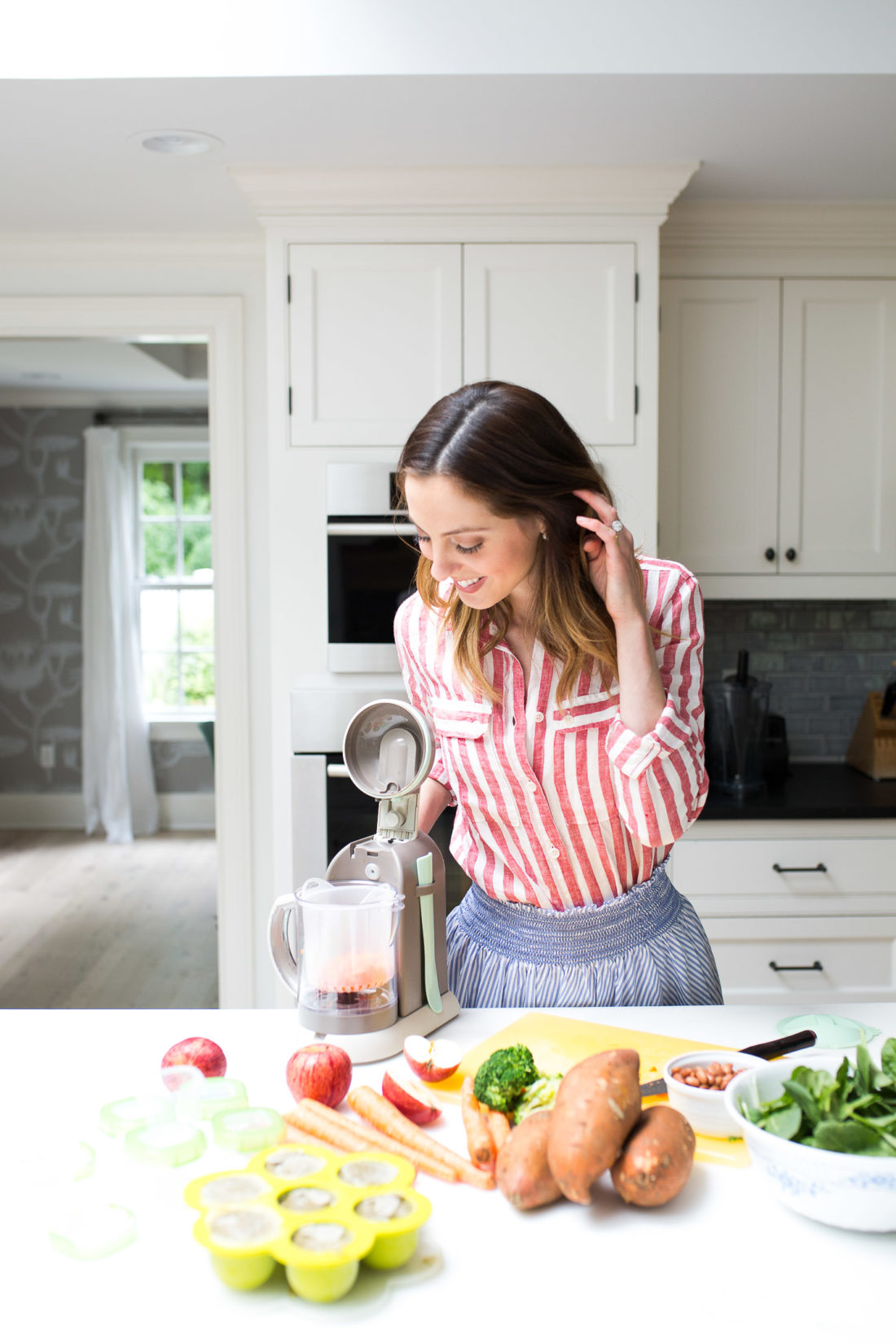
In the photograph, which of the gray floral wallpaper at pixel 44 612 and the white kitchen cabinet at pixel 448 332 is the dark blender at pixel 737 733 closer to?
the white kitchen cabinet at pixel 448 332

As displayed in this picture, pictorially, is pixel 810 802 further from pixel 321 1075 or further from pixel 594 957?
pixel 321 1075

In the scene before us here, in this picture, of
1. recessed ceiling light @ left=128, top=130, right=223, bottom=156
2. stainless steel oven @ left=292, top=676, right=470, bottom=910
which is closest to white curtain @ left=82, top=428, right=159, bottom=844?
stainless steel oven @ left=292, top=676, right=470, bottom=910

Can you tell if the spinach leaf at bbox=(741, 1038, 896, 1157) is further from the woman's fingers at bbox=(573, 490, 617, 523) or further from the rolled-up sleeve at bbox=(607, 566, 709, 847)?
the woman's fingers at bbox=(573, 490, 617, 523)

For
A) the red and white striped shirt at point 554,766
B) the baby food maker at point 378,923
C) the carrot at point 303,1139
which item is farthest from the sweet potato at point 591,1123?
the red and white striped shirt at point 554,766

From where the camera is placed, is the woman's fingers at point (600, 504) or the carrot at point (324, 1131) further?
the woman's fingers at point (600, 504)

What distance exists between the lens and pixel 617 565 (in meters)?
1.29

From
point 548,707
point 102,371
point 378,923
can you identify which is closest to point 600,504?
point 548,707

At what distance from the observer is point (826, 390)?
2930mm

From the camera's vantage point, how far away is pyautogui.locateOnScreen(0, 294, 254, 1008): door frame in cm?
308

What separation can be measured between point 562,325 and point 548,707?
4.84 feet

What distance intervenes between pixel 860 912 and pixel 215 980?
2324 millimetres

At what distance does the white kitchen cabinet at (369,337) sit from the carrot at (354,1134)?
187 cm

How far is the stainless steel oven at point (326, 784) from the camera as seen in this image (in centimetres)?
262

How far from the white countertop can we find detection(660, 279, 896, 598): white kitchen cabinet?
218 centimetres
